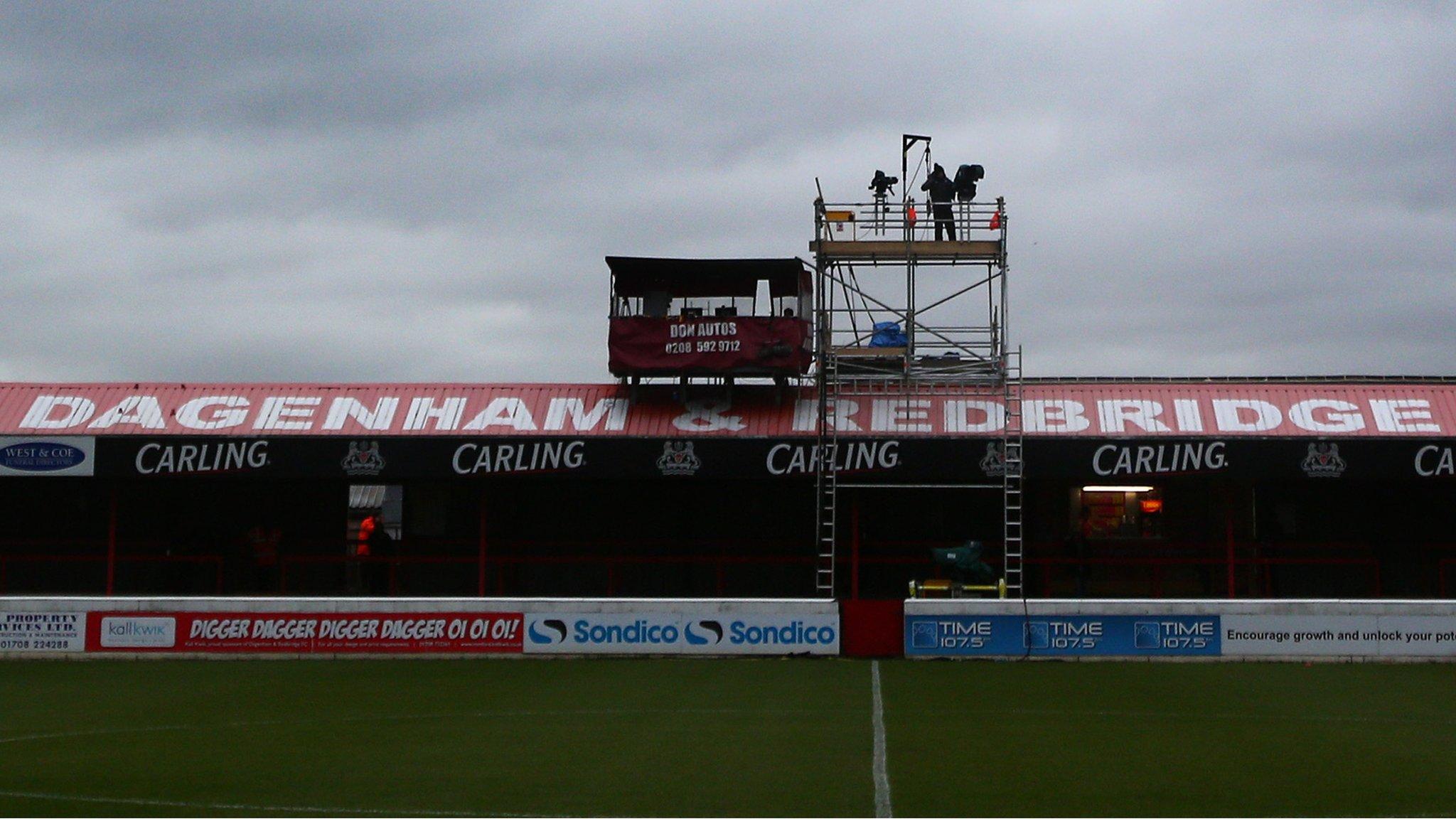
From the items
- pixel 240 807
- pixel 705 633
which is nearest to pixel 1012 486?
pixel 705 633

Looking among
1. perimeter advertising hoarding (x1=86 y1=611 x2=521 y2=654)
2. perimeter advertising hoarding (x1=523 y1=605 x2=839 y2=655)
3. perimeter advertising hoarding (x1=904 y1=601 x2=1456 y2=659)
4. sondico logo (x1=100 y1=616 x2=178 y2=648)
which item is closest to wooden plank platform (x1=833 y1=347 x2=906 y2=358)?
perimeter advertising hoarding (x1=523 y1=605 x2=839 y2=655)

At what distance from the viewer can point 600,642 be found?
23984mm

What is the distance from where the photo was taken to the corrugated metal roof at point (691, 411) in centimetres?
3114

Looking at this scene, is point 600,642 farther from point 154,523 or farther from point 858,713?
point 154,523

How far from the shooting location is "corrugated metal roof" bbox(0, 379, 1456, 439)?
31141 mm

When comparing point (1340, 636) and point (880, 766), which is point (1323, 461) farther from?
point (880, 766)

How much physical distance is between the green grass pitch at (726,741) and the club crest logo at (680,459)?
7.54 m

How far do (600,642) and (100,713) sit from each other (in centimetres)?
869

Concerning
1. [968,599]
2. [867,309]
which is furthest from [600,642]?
[867,309]

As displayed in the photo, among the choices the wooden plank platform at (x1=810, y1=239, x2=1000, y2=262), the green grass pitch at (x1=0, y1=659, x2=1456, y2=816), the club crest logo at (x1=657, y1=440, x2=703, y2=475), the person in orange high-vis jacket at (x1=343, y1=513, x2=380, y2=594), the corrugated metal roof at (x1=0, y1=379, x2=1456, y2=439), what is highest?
the wooden plank platform at (x1=810, y1=239, x2=1000, y2=262)

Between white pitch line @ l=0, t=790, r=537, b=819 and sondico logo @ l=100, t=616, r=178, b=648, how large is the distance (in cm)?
1363

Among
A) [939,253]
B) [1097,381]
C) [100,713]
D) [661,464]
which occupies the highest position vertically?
[939,253]

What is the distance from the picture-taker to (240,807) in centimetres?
1080

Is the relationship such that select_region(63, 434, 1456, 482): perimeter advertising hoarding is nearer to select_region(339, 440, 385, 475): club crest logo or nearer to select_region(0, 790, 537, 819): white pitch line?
select_region(339, 440, 385, 475): club crest logo
